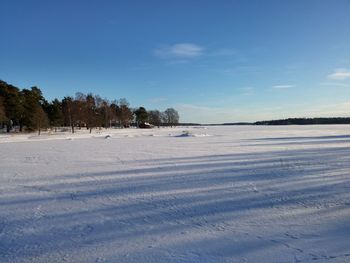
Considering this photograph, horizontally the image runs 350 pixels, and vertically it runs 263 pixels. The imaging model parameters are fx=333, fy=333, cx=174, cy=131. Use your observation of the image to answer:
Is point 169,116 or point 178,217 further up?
point 169,116

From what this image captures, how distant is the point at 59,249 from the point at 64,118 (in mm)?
81970

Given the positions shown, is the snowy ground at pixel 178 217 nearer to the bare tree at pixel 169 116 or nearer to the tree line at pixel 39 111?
the tree line at pixel 39 111

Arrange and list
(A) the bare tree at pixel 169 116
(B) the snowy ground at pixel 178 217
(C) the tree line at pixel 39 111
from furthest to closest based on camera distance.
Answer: (A) the bare tree at pixel 169 116, (C) the tree line at pixel 39 111, (B) the snowy ground at pixel 178 217

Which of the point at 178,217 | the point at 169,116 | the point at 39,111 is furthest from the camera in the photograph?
the point at 169,116

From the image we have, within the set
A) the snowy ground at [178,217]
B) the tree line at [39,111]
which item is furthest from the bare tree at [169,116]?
the snowy ground at [178,217]

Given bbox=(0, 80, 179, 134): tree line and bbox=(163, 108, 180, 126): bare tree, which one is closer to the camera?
bbox=(0, 80, 179, 134): tree line

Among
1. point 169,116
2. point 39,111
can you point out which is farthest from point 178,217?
point 169,116

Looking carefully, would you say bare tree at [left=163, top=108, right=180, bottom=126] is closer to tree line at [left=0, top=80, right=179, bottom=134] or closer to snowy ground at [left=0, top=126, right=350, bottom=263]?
tree line at [left=0, top=80, right=179, bottom=134]

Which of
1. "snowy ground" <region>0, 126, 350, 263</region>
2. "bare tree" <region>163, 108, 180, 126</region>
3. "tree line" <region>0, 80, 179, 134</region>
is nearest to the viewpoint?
"snowy ground" <region>0, 126, 350, 263</region>

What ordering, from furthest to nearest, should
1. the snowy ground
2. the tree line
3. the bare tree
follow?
the bare tree
the tree line
the snowy ground

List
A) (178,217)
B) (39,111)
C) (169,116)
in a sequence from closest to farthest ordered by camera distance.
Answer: (178,217) → (39,111) → (169,116)

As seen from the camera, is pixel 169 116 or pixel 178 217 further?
pixel 169 116

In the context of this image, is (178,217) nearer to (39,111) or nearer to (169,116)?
(39,111)

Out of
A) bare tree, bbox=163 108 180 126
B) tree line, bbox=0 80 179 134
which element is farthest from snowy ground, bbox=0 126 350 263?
bare tree, bbox=163 108 180 126
